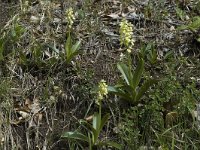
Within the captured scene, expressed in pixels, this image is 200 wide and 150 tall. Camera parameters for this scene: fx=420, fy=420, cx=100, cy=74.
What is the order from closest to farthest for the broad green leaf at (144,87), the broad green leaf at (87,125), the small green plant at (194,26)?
the broad green leaf at (87,125) → the broad green leaf at (144,87) → the small green plant at (194,26)

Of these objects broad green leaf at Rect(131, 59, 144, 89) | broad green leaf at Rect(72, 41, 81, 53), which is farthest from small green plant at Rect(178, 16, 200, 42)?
broad green leaf at Rect(72, 41, 81, 53)

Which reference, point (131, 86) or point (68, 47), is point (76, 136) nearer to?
point (131, 86)

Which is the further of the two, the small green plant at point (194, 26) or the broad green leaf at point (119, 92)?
the small green plant at point (194, 26)

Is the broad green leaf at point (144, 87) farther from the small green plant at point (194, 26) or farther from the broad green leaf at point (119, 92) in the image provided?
the small green plant at point (194, 26)

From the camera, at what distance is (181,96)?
350 cm

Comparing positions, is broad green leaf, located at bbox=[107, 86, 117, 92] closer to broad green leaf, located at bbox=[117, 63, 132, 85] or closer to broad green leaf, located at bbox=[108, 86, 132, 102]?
broad green leaf, located at bbox=[108, 86, 132, 102]

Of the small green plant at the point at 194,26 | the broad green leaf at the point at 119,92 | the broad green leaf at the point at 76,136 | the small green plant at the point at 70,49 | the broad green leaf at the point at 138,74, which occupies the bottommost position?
the broad green leaf at the point at 76,136

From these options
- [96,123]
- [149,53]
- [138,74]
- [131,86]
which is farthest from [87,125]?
[149,53]

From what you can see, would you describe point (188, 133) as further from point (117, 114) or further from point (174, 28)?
point (174, 28)

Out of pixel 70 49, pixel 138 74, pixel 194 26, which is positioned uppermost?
pixel 194 26

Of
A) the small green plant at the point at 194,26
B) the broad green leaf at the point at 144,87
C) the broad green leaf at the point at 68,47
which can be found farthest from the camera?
the small green plant at the point at 194,26

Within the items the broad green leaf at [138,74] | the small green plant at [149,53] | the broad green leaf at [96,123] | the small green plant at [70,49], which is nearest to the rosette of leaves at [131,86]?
the broad green leaf at [138,74]

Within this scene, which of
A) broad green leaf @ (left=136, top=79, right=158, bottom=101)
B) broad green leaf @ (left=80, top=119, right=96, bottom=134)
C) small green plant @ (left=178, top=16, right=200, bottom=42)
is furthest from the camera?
small green plant @ (left=178, top=16, right=200, bottom=42)

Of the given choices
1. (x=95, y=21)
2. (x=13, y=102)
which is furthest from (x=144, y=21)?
(x=13, y=102)
